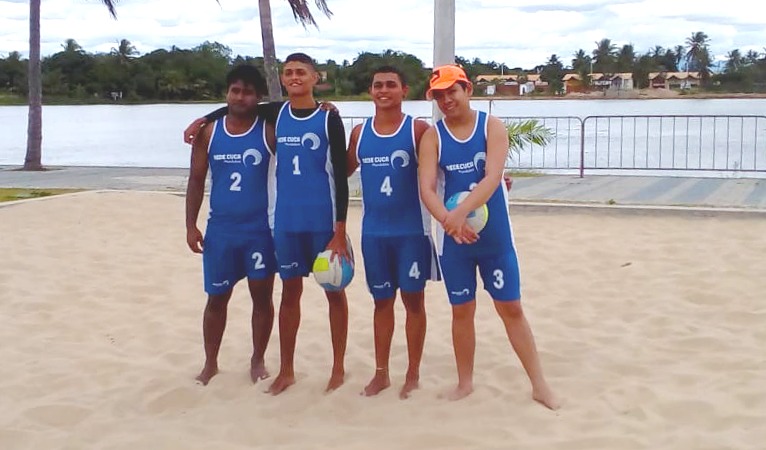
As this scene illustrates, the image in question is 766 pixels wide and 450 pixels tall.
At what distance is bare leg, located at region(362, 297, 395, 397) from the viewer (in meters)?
4.87

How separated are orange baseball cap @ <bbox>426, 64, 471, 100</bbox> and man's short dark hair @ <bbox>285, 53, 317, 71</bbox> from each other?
2.03ft

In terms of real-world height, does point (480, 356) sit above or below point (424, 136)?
below

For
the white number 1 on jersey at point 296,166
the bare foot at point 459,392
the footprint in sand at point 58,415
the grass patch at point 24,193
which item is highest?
the white number 1 on jersey at point 296,166

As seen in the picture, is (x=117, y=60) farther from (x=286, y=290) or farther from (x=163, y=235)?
(x=286, y=290)

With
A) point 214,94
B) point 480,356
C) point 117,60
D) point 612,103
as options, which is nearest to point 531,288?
point 480,356

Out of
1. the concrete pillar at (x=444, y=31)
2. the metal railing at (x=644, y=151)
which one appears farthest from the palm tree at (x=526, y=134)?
the concrete pillar at (x=444, y=31)

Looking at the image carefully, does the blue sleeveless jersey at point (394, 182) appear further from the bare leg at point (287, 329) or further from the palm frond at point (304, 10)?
the palm frond at point (304, 10)

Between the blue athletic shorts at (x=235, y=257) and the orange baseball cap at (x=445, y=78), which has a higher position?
the orange baseball cap at (x=445, y=78)

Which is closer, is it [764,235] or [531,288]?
[531,288]

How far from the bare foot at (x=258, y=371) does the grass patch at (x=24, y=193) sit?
8107 millimetres

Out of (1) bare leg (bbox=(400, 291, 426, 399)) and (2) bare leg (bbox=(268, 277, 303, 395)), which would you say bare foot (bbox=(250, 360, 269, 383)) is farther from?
(1) bare leg (bbox=(400, 291, 426, 399))

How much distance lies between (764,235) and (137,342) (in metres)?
5.89

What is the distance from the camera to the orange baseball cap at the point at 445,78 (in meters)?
4.53

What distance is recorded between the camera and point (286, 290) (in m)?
4.96
